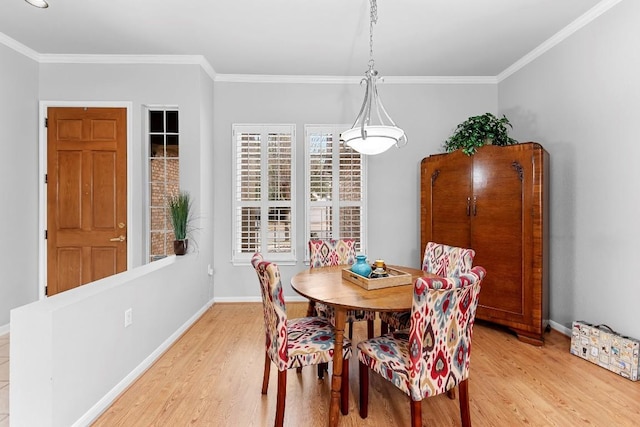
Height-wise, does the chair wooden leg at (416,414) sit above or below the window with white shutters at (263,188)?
below

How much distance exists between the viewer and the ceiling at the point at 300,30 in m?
2.63

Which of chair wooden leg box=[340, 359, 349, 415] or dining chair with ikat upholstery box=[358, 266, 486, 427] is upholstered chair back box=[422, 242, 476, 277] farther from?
chair wooden leg box=[340, 359, 349, 415]

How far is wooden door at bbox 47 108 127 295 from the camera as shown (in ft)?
11.3

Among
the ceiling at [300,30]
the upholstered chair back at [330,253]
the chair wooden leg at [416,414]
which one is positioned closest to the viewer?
the chair wooden leg at [416,414]

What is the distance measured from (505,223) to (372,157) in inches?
67.1

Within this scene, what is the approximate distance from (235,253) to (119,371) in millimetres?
1975

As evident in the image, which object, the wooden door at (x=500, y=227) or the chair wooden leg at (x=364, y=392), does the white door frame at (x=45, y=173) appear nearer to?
the chair wooden leg at (x=364, y=392)

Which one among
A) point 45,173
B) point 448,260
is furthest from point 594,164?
point 45,173

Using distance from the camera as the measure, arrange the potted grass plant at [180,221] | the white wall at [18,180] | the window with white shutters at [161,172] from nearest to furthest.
→ the white wall at [18,180]
the potted grass plant at [180,221]
the window with white shutters at [161,172]

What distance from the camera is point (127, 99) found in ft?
11.5

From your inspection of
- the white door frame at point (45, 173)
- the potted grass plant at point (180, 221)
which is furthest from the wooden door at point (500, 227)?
the white door frame at point (45, 173)

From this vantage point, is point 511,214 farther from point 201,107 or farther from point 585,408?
point 201,107

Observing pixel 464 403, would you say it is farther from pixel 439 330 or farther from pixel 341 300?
pixel 341 300

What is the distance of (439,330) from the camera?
1501mm
